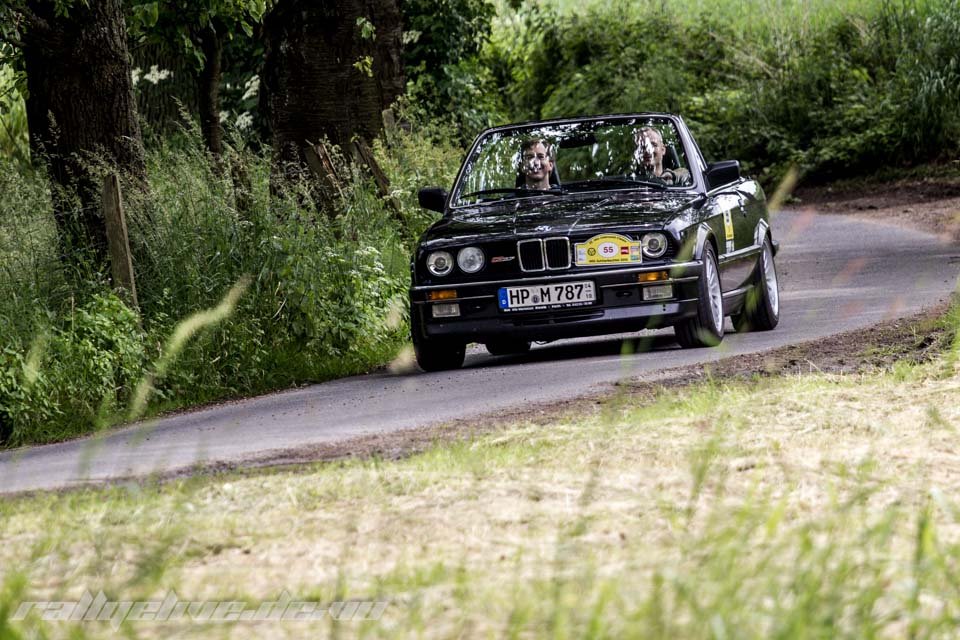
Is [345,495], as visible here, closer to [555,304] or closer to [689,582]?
[689,582]

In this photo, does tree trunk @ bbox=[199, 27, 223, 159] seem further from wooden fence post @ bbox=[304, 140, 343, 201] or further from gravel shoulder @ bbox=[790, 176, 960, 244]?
gravel shoulder @ bbox=[790, 176, 960, 244]

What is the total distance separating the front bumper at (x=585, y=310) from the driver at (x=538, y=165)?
142cm

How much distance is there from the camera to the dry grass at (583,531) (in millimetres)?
3934

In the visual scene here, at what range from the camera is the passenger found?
12117 mm

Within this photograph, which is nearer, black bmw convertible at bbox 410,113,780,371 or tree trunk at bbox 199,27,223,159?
black bmw convertible at bbox 410,113,780,371

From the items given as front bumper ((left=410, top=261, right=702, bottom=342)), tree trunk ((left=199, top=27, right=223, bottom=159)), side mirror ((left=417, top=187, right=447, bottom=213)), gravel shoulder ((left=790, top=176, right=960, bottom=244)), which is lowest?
gravel shoulder ((left=790, top=176, right=960, bottom=244))

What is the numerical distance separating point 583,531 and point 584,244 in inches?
242

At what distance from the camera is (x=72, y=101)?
39.2ft

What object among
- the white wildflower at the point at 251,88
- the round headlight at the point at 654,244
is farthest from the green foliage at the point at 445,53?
the round headlight at the point at 654,244

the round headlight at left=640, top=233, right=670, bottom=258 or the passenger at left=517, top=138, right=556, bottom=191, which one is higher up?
the passenger at left=517, top=138, right=556, bottom=191

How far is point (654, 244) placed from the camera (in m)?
10.8

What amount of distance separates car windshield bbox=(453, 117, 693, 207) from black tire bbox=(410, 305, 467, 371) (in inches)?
47.8

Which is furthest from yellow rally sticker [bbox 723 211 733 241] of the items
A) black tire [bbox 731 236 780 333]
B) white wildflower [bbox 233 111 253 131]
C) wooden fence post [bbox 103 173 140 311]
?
white wildflower [bbox 233 111 253 131]

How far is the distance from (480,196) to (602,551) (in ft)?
25.1
